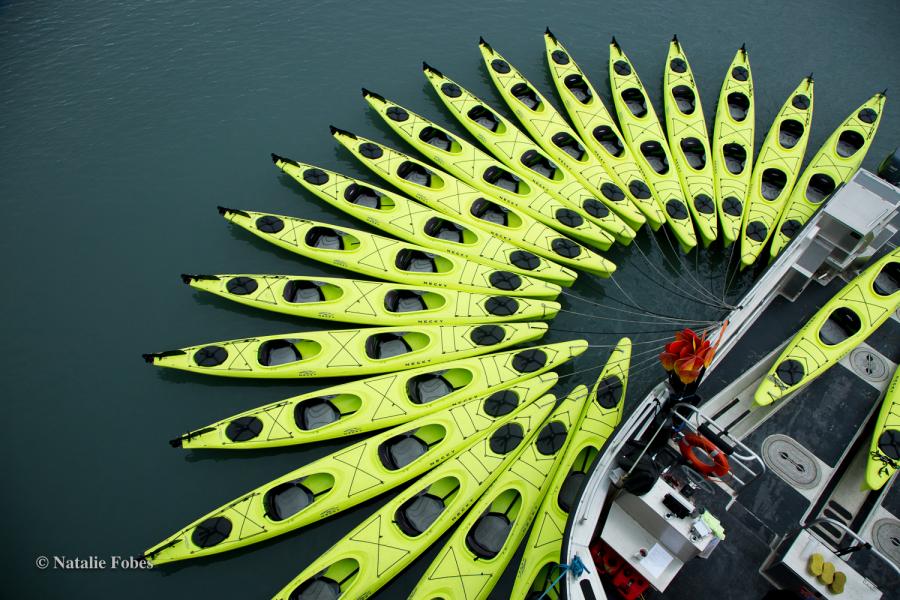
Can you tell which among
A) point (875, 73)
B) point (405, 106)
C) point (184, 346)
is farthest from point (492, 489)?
point (875, 73)

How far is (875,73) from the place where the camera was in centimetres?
2275

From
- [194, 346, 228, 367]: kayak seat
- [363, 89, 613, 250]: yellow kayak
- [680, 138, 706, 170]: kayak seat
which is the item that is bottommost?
[194, 346, 228, 367]: kayak seat

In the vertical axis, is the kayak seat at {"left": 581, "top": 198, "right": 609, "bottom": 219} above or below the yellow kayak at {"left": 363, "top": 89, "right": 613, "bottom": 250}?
above

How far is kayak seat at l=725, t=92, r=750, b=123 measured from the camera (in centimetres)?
1997

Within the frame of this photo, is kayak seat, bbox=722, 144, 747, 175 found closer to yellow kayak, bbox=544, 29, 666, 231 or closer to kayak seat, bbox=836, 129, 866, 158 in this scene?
yellow kayak, bbox=544, 29, 666, 231

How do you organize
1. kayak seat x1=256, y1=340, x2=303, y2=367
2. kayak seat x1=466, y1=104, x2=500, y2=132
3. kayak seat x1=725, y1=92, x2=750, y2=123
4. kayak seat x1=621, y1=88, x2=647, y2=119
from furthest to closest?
kayak seat x1=621, y1=88, x2=647, y2=119
kayak seat x1=725, y1=92, x2=750, y2=123
kayak seat x1=466, y1=104, x2=500, y2=132
kayak seat x1=256, y1=340, x2=303, y2=367

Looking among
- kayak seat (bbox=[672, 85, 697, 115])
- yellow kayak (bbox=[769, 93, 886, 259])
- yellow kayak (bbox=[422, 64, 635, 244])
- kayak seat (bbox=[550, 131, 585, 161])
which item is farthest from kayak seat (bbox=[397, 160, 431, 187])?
yellow kayak (bbox=[769, 93, 886, 259])

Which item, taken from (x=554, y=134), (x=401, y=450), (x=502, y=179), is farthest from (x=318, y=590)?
(x=554, y=134)

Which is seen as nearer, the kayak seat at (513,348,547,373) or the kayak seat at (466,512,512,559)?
the kayak seat at (466,512,512,559)

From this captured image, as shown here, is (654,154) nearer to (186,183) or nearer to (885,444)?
(885,444)

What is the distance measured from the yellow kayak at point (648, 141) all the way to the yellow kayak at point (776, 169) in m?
1.68

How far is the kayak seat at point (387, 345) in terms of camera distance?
599 inches

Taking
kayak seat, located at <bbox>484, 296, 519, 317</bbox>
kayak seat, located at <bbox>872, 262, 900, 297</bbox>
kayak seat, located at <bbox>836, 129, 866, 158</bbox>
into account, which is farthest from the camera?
kayak seat, located at <bbox>836, 129, 866, 158</bbox>

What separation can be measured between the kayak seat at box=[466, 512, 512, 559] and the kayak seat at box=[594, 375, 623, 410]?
147 inches
